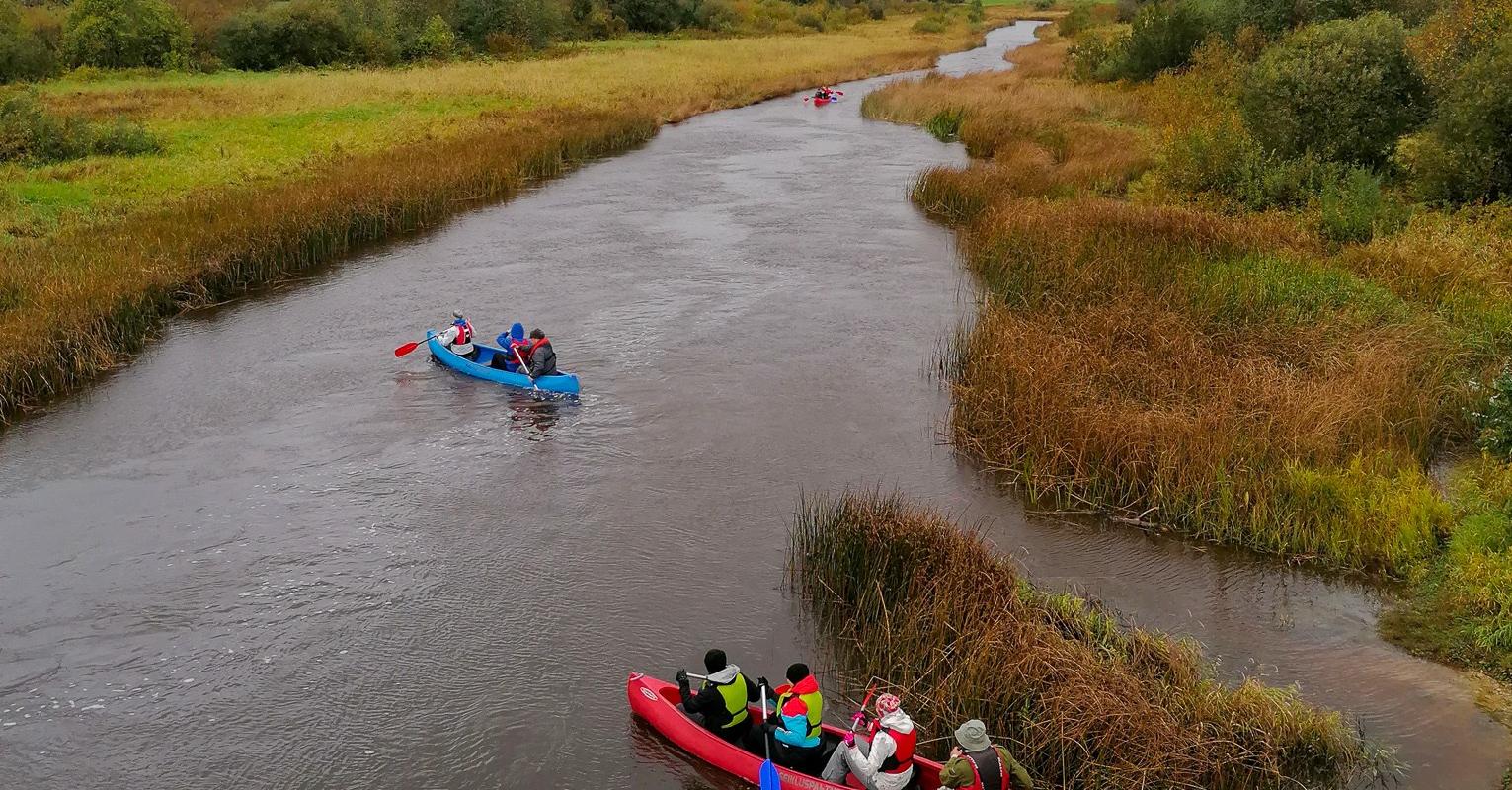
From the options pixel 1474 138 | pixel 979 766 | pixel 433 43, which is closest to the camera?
pixel 979 766

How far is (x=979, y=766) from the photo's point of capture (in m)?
10.3

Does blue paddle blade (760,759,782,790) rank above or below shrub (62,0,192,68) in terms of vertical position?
below

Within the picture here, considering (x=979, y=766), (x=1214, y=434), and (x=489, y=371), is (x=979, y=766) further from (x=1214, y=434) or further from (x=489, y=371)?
(x=489, y=371)

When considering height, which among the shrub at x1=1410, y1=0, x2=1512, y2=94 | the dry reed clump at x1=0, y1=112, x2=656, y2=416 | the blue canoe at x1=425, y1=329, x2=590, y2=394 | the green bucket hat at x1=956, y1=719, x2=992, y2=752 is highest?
the shrub at x1=1410, y1=0, x2=1512, y2=94

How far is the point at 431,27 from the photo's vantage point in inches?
2576

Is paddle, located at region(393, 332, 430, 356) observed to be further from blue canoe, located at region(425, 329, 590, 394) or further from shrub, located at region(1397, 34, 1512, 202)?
shrub, located at region(1397, 34, 1512, 202)

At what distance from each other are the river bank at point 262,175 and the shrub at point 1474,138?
26561mm

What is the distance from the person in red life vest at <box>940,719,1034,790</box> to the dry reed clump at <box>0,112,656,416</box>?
18.3 metres

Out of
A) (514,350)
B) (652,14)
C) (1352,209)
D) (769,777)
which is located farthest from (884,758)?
(652,14)

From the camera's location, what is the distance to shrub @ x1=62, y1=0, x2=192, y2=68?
55.7 meters

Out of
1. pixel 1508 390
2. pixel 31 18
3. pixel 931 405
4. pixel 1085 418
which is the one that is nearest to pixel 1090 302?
pixel 931 405

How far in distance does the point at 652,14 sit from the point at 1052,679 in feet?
272

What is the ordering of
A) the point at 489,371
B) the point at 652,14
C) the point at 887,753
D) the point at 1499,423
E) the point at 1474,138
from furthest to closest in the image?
the point at 652,14 < the point at 1474,138 < the point at 489,371 < the point at 1499,423 < the point at 887,753

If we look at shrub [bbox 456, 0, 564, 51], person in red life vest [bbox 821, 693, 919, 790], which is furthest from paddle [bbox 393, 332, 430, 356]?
shrub [bbox 456, 0, 564, 51]
